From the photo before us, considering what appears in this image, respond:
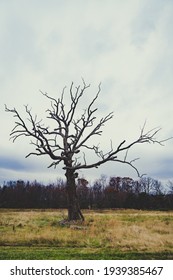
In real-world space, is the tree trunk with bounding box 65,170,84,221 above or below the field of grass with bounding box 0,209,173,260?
above

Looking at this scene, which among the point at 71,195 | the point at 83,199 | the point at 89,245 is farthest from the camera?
the point at 83,199

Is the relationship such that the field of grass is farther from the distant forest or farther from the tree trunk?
the distant forest

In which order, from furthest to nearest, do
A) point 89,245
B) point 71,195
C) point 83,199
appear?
point 83,199 → point 71,195 → point 89,245

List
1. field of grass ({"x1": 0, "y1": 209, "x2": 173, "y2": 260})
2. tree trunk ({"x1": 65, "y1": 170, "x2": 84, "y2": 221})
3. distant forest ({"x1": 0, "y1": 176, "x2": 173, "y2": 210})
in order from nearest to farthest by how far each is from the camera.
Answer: field of grass ({"x1": 0, "y1": 209, "x2": 173, "y2": 260}), tree trunk ({"x1": 65, "y1": 170, "x2": 84, "y2": 221}), distant forest ({"x1": 0, "y1": 176, "x2": 173, "y2": 210})

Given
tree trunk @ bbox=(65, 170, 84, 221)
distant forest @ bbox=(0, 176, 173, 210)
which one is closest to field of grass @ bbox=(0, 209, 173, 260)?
tree trunk @ bbox=(65, 170, 84, 221)

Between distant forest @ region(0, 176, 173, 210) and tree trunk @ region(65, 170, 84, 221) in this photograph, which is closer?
tree trunk @ region(65, 170, 84, 221)

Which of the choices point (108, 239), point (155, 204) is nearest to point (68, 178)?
point (108, 239)

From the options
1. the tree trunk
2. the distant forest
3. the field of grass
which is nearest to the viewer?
the field of grass

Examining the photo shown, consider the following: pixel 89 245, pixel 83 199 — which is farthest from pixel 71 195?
pixel 83 199

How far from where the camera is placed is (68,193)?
24812 mm

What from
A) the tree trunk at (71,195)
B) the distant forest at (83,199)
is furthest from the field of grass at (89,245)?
the distant forest at (83,199)

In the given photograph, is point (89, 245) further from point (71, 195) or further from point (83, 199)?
point (83, 199)
